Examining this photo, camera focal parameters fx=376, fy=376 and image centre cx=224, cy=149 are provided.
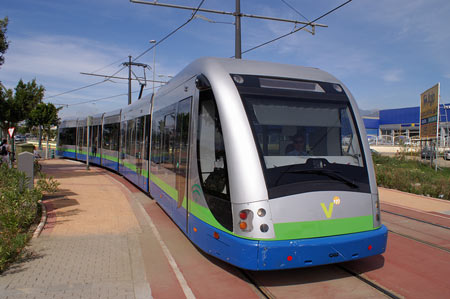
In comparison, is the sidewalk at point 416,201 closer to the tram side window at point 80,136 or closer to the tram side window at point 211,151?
the tram side window at point 211,151

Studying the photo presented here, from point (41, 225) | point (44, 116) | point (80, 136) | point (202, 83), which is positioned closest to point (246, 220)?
point (202, 83)

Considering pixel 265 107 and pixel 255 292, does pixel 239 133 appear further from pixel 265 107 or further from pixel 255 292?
pixel 255 292

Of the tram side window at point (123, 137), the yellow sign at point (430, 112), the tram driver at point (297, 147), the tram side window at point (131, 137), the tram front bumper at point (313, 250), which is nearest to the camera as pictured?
the tram front bumper at point (313, 250)

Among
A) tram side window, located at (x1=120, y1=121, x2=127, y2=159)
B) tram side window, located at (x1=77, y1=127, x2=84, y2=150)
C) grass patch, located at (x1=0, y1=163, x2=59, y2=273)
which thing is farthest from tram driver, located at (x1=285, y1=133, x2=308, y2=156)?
tram side window, located at (x1=77, y1=127, x2=84, y2=150)

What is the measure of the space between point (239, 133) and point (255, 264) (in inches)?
64.9

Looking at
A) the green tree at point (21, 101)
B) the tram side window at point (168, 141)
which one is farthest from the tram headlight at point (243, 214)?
the green tree at point (21, 101)

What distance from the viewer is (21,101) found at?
2553 centimetres

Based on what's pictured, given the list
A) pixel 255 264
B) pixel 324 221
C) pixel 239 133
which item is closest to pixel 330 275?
pixel 324 221

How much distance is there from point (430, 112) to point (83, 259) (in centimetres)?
2888

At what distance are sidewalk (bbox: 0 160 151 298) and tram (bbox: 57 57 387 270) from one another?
1166mm

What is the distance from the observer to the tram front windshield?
16.1 feet

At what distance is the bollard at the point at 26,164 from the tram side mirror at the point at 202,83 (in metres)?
5.42

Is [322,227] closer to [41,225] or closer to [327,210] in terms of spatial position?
[327,210]

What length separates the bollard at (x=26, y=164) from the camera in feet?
29.5
